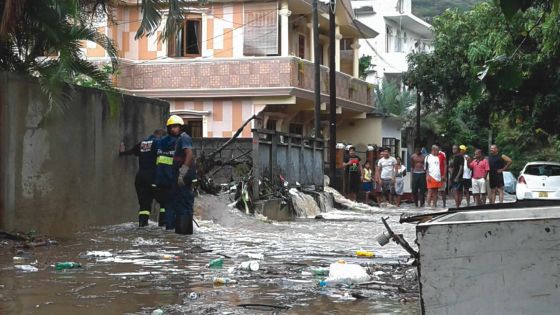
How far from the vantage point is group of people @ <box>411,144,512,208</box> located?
72.8 feet

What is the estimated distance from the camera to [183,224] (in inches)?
469

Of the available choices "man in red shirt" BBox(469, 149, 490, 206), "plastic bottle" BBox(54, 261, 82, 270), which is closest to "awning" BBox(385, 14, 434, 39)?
"man in red shirt" BBox(469, 149, 490, 206)

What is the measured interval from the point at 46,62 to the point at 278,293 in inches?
233

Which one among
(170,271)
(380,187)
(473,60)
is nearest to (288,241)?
(170,271)

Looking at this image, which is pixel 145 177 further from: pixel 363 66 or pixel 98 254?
pixel 363 66

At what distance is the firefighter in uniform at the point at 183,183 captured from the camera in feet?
38.0

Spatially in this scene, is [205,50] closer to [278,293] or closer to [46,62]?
[46,62]

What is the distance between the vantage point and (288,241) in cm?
1209

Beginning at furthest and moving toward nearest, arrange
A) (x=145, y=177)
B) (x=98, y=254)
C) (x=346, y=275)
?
(x=145, y=177) → (x=98, y=254) → (x=346, y=275)

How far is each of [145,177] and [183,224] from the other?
1.06 m

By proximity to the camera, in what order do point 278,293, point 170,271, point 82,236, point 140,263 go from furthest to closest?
point 82,236 → point 140,263 → point 170,271 → point 278,293

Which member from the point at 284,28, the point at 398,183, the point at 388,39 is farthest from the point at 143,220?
the point at 388,39

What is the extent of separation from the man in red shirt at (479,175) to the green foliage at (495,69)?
176cm

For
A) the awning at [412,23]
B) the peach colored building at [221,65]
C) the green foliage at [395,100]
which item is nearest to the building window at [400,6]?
the awning at [412,23]
